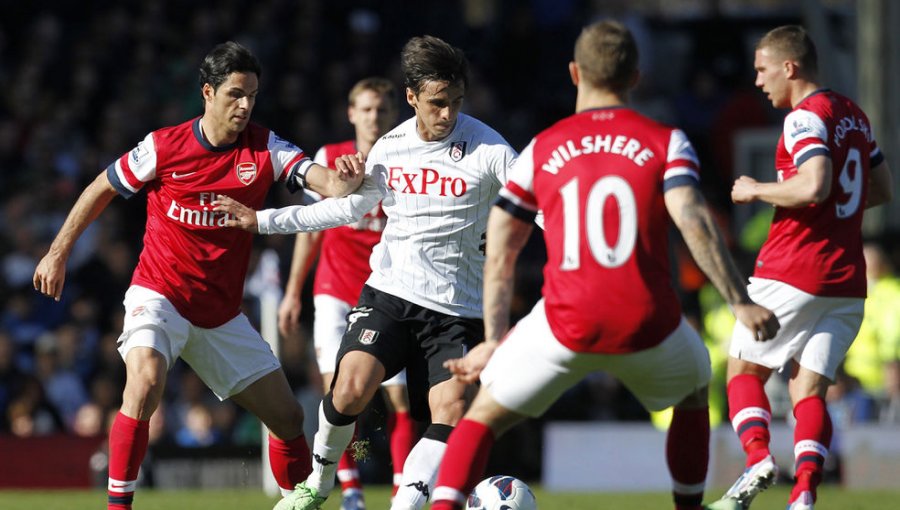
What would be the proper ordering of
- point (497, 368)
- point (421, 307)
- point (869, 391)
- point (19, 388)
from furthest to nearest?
point (19, 388), point (869, 391), point (421, 307), point (497, 368)

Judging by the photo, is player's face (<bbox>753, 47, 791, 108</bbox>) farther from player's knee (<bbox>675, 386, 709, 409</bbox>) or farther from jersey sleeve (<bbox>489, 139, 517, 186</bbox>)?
player's knee (<bbox>675, 386, 709, 409</bbox>)

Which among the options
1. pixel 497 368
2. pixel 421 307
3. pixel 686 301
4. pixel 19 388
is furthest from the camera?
pixel 686 301

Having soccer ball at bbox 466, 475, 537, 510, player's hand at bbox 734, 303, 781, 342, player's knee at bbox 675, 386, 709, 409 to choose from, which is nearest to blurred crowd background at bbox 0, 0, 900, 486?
soccer ball at bbox 466, 475, 537, 510

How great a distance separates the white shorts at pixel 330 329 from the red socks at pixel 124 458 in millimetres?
2389

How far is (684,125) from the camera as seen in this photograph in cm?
2012

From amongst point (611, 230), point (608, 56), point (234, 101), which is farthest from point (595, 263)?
point (234, 101)

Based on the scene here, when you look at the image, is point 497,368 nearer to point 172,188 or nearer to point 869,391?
point 172,188

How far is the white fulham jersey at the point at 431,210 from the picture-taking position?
773 cm

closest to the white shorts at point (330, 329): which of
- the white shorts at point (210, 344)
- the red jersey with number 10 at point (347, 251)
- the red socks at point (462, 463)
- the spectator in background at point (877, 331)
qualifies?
the red jersey with number 10 at point (347, 251)

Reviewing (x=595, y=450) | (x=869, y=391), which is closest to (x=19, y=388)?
(x=595, y=450)

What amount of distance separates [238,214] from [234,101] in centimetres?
62

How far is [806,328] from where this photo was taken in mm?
7660

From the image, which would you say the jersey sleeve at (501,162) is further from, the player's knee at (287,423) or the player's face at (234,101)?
the player's knee at (287,423)

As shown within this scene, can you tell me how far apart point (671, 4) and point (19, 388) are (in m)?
14.7
